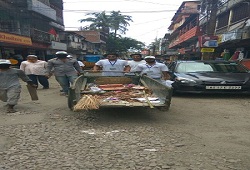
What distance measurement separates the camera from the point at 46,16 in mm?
27500

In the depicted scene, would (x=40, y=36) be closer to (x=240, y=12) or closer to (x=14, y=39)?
(x=14, y=39)

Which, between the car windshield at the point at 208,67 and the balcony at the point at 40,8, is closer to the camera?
the car windshield at the point at 208,67

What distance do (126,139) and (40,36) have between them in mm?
25584

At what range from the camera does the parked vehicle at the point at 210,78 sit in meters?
7.07

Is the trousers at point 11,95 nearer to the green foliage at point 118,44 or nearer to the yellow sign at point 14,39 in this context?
the yellow sign at point 14,39

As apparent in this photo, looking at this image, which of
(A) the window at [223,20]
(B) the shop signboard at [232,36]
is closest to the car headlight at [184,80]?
(B) the shop signboard at [232,36]

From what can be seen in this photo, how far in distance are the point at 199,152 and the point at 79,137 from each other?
179 centimetres

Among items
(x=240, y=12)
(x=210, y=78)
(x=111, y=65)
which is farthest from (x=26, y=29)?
(x=210, y=78)

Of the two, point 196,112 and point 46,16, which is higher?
point 46,16

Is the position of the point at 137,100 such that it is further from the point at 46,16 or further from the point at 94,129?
the point at 46,16

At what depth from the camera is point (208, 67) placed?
8273mm

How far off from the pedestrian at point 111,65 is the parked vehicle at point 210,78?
1.77 meters

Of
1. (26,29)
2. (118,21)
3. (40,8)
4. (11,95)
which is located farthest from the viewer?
(118,21)

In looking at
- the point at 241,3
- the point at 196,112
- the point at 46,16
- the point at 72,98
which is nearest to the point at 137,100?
the point at 72,98
